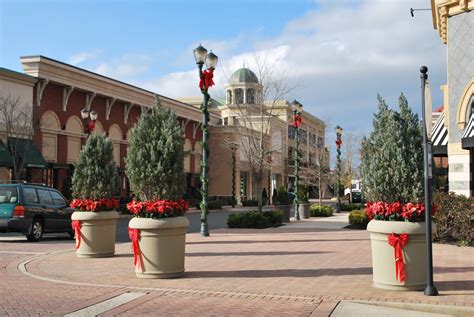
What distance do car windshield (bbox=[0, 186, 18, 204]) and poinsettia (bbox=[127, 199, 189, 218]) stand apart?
8508 mm

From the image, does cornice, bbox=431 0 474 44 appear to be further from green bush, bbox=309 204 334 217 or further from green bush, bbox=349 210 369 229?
green bush, bbox=309 204 334 217

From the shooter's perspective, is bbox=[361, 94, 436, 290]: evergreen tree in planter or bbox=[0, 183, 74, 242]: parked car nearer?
bbox=[361, 94, 436, 290]: evergreen tree in planter

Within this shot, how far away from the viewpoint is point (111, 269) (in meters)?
10.9

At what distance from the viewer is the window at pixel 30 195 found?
57.3 ft

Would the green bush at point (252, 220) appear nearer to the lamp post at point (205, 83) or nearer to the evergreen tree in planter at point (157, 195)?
the lamp post at point (205, 83)

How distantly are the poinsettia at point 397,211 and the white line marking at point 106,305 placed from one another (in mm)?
3826

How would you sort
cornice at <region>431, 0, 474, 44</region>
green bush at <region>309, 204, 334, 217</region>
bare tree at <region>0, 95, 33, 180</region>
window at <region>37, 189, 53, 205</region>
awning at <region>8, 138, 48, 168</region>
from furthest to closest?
green bush at <region>309, 204, 334, 217</region> → awning at <region>8, 138, 48, 168</region> → bare tree at <region>0, 95, 33, 180</region> → window at <region>37, 189, 53, 205</region> → cornice at <region>431, 0, 474, 44</region>

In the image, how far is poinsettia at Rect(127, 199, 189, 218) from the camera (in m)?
9.89

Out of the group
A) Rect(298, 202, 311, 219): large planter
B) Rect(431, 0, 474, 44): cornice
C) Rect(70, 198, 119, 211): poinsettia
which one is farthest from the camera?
Rect(298, 202, 311, 219): large planter

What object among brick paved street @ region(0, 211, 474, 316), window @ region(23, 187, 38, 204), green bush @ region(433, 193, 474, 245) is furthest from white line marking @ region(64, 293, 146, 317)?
window @ region(23, 187, 38, 204)

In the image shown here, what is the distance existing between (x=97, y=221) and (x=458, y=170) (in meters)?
10.1

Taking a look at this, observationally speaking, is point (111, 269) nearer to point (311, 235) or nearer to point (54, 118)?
point (311, 235)

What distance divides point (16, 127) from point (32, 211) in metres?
14.8

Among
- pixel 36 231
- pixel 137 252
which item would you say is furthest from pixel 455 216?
pixel 36 231
